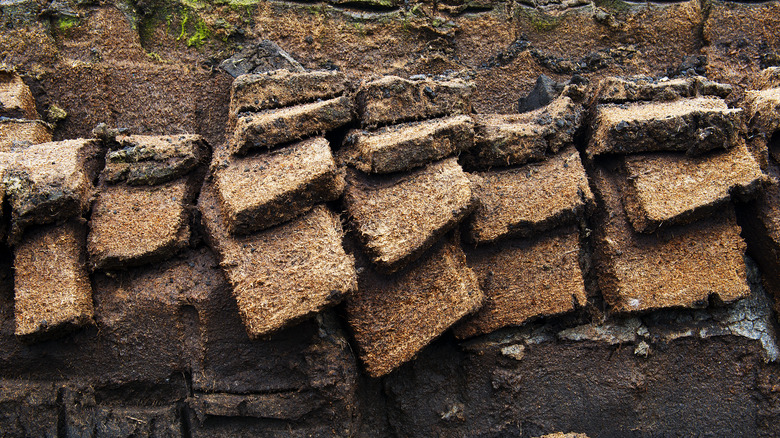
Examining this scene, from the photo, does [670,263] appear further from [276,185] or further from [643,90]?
[276,185]

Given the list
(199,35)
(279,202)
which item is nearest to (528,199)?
Result: (279,202)

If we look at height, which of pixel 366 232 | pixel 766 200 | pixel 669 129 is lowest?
pixel 366 232

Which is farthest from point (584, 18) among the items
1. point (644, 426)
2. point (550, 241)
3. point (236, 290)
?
point (236, 290)

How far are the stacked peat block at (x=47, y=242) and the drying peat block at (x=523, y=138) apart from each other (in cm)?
143

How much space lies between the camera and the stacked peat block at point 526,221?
2043 millimetres

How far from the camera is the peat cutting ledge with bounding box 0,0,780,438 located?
184 cm

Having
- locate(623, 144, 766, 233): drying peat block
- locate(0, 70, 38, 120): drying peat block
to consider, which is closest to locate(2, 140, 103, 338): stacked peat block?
locate(0, 70, 38, 120): drying peat block

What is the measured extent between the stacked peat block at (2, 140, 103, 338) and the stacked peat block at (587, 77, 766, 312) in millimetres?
1900

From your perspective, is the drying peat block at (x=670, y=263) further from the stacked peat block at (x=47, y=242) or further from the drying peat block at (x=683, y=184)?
the stacked peat block at (x=47, y=242)

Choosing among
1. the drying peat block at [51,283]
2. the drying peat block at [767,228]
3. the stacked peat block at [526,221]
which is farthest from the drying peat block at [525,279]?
the drying peat block at [51,283]

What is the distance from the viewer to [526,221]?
2027mm

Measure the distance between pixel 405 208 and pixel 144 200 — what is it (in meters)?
0.93

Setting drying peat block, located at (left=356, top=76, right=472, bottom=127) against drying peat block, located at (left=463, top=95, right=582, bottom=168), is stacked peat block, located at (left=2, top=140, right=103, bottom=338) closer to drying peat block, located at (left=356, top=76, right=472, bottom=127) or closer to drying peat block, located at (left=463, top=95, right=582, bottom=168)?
drying peat block, located at (left=356, top=76, right=472, bottom=127)

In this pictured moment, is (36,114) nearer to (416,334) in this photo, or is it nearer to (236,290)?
(236,290)
